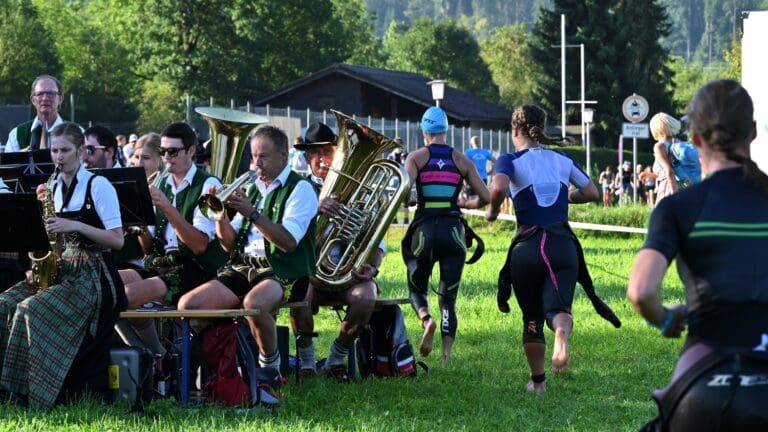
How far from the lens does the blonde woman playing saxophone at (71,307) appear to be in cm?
760

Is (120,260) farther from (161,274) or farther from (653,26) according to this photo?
(653,26)

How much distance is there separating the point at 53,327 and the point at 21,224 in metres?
0.61

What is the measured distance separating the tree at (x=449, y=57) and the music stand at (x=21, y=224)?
9896 centimetres

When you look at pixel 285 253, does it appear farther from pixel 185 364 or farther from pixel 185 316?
pixel 185 364

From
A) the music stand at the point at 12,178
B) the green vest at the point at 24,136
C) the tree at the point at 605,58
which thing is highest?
the tree at the point at 605,58

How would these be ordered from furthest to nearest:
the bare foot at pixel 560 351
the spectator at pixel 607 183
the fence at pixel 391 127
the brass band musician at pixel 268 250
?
the spectator at pixel 607 183 → the fence at pixel 391 127 → the bare foot at pixel 560 351 → the brass band musician at pixel 268 250

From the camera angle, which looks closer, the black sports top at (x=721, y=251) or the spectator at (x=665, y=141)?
the black sports top at (x=721, y=251)

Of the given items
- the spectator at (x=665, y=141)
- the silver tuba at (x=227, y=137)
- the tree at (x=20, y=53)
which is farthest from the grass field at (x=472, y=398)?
the tree at (x=20, y=53)

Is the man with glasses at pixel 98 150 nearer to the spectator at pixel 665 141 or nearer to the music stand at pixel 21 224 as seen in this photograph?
the music stand at pixel 21 224

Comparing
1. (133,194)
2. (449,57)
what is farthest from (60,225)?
(449,57)

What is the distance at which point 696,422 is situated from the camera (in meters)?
3.77

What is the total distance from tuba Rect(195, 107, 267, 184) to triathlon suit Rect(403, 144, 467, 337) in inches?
53.1

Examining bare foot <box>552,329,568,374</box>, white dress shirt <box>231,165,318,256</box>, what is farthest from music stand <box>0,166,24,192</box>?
bare foot <box>552,329,568,374</box>

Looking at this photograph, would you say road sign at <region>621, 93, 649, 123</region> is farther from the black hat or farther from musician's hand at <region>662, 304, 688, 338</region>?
musician's hand at <region>662, 304, 688, 338</region>
